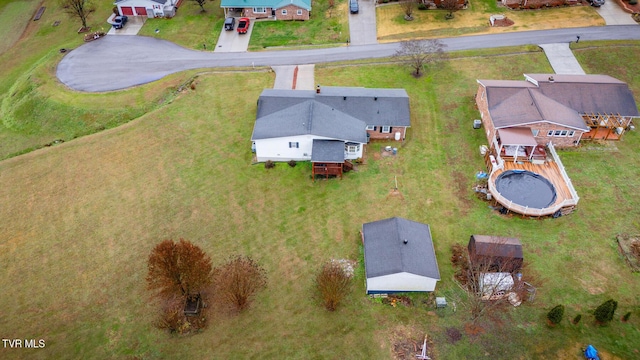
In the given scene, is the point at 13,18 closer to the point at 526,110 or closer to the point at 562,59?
the point at 526,110

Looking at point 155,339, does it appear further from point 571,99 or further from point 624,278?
point 571,99

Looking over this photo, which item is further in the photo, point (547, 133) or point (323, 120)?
point (323, 120)

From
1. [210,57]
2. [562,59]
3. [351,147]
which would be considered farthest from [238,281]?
[562,59]

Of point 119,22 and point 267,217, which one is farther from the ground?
point 119,22

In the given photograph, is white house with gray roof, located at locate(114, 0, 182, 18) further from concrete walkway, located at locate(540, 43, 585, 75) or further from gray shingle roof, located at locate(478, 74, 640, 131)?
concrete walkway, located at locate(540, 43, 585, 75)

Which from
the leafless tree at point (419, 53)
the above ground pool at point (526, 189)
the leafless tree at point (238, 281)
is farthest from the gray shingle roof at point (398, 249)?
the leafless tree at point (419, 53)

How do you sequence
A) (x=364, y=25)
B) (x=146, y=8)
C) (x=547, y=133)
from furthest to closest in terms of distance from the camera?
(x=146, y=8)
(x=364, y=25)
(x=547, y=133)

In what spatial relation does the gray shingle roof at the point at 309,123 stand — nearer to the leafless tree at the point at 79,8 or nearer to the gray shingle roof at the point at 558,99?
the gray shingle roof at the point at 558,99

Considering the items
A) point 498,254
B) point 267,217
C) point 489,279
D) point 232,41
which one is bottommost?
point 267,217
